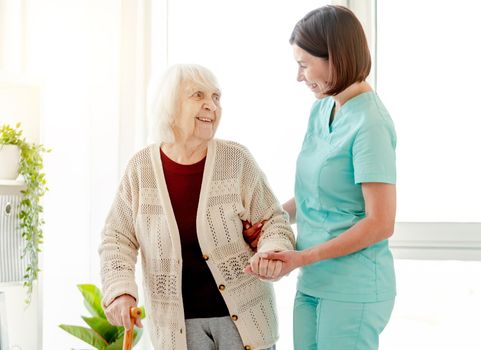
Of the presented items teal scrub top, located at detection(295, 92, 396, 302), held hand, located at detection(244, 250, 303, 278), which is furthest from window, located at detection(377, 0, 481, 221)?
held hand, located at detection(244, 250, 303, 278)

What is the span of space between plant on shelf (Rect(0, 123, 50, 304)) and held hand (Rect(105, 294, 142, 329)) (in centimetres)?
79

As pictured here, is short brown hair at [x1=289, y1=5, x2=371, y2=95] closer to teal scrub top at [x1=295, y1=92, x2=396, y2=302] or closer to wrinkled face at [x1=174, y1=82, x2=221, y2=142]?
teal scrub top at [x1=295, y1=92, x2=396, y2=302]

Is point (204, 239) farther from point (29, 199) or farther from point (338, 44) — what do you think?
point (29, 199)

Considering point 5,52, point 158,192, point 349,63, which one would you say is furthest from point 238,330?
point 5,52

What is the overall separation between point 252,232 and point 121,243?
0.37 metres

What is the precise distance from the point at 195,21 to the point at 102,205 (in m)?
0.82

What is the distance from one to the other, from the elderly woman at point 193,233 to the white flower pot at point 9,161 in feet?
2.45

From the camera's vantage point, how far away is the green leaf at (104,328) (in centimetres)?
249

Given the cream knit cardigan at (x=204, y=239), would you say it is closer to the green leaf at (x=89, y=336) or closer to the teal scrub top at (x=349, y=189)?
the teal scrub top at (x=349, y=189)

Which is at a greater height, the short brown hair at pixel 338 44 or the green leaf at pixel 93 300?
the short brown hair at pixel 338 44

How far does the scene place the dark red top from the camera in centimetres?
194

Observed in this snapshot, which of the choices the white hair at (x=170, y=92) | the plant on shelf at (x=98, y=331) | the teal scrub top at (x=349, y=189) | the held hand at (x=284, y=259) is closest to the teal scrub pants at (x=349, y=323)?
the teal scrub top at (x=349, y=189)

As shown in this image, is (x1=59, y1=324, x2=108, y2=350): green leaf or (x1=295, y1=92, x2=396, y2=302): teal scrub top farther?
(x1=59, y1=324, x2=108, y2=350): green leaf

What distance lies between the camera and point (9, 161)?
258 cm
